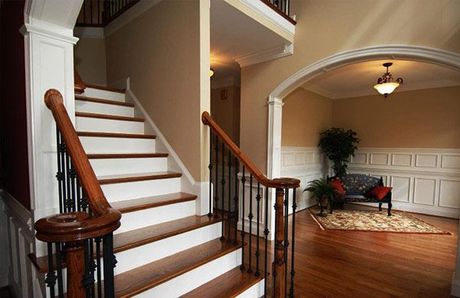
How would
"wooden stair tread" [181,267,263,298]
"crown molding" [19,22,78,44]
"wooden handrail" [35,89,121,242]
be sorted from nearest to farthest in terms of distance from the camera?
"wooden handrail" [35,89,121,242]
"crown molding" [19,22,78,44]
"wooden stair tread" [181,267,263,298]

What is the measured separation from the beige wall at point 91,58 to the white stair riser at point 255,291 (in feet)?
12.3

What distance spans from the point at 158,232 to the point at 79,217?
1141 millimetres

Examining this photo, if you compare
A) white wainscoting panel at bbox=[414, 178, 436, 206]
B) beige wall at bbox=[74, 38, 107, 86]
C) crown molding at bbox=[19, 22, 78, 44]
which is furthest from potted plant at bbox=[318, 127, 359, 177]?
crown molding at bbox=[19, 22, 78, 44]

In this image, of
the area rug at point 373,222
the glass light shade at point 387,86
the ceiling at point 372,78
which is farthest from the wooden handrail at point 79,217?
the glass light shade at point 387,86

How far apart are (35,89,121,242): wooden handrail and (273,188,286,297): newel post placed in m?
1.22

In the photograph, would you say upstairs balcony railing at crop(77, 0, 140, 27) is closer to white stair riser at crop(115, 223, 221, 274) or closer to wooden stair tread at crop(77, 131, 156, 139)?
wooden stair tread at crop(77, 131, 156, 139)

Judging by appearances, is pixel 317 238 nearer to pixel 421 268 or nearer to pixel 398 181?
pixel 421 268

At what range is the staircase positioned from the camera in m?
1.68

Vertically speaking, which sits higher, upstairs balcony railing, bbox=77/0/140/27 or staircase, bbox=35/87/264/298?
upstairs balcony railing, bbox=77/0/140/27

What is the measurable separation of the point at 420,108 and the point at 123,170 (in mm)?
6182

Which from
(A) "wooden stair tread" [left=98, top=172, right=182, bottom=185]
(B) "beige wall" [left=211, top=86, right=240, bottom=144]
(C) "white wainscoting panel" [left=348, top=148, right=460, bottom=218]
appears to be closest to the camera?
(A) "wooden stair tread" [left=98, top=172, right=182, bottom=185]

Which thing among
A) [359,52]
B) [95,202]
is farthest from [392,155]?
[95,202]

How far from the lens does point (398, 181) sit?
5.68m

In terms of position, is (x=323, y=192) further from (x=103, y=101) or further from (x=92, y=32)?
(x=92, y=32)
